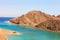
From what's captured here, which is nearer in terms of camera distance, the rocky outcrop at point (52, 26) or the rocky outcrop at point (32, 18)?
the rocky outcrop at point (52, 26)

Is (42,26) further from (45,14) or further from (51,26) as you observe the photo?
(45,14)

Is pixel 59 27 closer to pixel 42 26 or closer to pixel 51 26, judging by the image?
pixel 51 26

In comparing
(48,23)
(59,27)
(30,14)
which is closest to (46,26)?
(48,23)

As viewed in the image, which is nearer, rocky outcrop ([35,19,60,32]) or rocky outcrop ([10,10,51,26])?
rocky outcrop ([35,19,60,32])

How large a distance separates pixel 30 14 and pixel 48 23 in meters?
38.9

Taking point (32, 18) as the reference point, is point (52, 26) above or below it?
below

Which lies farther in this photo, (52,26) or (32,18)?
(32,18)

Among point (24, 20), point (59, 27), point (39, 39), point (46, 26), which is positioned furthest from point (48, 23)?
point (39, 39)

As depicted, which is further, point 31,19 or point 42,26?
point 31,19

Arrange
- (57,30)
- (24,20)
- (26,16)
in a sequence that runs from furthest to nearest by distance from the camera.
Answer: (26,16) → (24,20) → (57,30)

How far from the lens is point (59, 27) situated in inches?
3073

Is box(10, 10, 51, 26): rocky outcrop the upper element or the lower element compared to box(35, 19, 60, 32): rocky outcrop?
upper

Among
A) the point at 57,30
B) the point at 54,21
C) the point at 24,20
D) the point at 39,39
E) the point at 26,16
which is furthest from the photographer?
the point at 26,16

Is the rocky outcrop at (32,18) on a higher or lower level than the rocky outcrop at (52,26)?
higher
